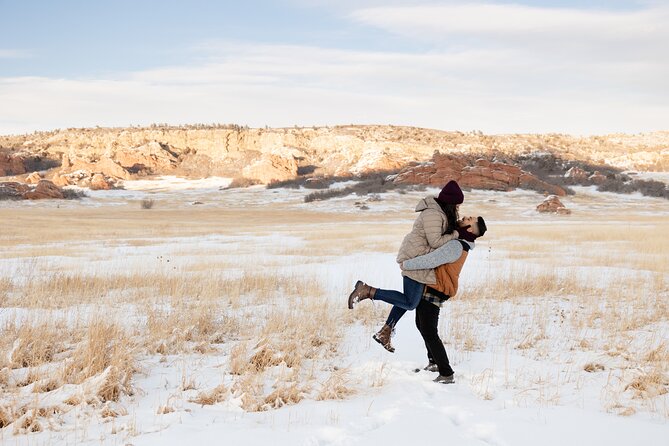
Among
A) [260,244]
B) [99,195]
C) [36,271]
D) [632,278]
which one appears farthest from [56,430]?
[99,195]

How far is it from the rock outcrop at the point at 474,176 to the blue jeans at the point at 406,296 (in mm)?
51712

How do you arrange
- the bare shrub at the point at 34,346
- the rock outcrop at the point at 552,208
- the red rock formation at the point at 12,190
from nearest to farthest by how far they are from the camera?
the bare shrub at the point at 34,346, the rock outcrop at the point at 552,208, the red rock formation at the point at 12,190

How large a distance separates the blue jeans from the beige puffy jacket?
0.38 ft

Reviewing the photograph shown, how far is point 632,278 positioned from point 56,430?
12054 millimetres

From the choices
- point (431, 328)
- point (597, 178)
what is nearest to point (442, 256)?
point (431, 328)

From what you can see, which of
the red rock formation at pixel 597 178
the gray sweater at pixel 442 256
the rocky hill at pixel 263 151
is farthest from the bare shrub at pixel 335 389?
the rocky hill at pixel 263 151

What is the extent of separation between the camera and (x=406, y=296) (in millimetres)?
6082

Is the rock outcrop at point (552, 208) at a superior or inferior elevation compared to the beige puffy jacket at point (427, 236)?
inferior

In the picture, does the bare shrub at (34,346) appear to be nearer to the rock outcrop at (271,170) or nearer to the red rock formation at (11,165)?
the rock outcrop at (271,170)

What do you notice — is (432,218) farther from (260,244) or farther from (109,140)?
(109,140)

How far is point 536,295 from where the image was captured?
11109 mm

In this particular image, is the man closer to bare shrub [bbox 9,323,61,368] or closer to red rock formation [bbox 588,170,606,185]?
bare shrub [bbox 9,323,61,368]

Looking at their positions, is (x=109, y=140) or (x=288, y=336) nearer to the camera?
(x=288, y=336)

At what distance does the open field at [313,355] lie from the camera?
4621mm
